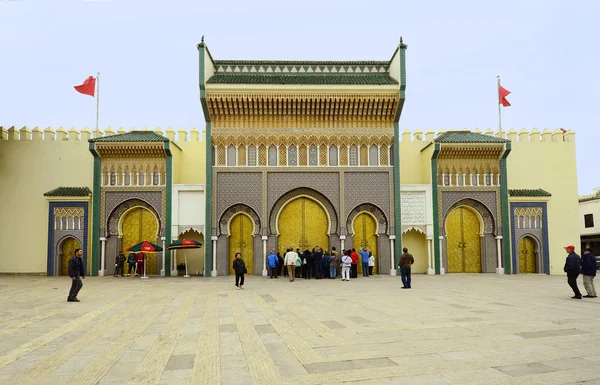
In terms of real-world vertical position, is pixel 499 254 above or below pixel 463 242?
below

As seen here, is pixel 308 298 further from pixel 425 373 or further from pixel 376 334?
pixel 425 373

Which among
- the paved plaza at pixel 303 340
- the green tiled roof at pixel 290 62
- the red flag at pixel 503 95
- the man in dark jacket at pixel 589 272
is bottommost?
the paved plaza at pixel 303 340

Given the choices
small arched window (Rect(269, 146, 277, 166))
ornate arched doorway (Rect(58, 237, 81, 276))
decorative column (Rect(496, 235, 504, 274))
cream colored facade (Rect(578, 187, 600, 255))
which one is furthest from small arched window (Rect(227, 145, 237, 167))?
cream colored facade (Rect(578, 187, 600, 255))

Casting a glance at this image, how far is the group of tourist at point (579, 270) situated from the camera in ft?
36.2

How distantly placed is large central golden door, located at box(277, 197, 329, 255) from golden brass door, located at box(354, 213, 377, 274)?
4.51 feet

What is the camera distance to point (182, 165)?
72.6ft

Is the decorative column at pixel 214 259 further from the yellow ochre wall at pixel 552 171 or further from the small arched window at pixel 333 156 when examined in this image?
the yellow ochre wall at pixel 552 171

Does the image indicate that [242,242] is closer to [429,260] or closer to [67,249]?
[67,249]

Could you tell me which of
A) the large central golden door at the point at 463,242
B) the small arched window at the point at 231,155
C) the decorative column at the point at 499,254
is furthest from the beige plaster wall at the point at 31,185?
the decorative column at the point at 499,254

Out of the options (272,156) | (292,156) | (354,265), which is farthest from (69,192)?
(354,265)

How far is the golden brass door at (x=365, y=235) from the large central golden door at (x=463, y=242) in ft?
11.6

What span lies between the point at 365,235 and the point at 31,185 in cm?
1573

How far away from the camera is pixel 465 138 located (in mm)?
20594

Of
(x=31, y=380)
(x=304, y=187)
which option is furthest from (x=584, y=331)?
(x=304, y=187)
